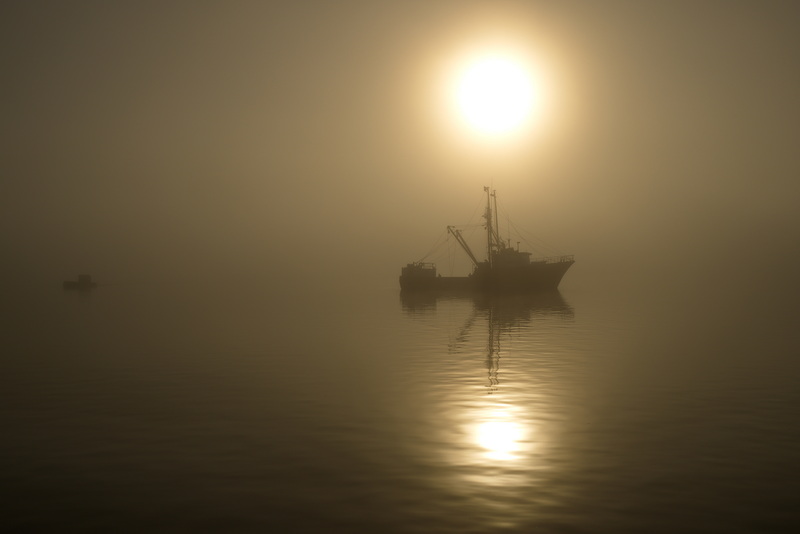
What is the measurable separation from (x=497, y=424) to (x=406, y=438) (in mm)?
3667

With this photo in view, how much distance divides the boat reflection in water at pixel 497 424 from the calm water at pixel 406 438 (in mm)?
91

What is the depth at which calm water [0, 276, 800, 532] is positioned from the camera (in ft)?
54.0

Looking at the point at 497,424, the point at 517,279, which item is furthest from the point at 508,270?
the point at 497,424

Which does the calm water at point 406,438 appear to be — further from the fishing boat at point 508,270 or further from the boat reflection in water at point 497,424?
the fishing boat at point 508,270

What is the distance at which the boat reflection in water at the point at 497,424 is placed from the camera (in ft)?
57.5

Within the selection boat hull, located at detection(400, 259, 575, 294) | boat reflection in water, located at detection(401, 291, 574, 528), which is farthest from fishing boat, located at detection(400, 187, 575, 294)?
boat reflection in water, located at detection(401, 291, 574, 528)

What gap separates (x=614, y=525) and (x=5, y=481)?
48.8ft

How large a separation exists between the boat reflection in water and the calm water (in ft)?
0.30

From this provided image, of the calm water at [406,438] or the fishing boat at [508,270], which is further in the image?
the fishing boat at [508,270]

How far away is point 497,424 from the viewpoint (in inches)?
1011

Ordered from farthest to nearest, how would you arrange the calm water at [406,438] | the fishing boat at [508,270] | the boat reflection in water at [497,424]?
1. the fishing boat at [508,270]
2. the boat reflection in water at [497,424]
3. the calm water at [406,438]

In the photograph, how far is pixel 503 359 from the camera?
45.0m

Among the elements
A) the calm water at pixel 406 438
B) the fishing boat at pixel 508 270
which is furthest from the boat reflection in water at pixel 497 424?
the fishing boat at pixel 508 270

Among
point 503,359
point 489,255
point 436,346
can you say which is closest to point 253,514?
point 503,359
